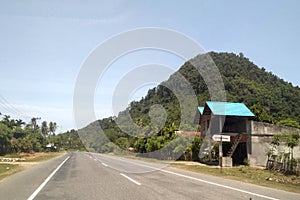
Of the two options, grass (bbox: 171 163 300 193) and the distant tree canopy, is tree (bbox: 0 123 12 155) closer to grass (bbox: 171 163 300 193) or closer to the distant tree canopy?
the distant tree canopy

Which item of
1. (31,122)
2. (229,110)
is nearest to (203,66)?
(229,110)

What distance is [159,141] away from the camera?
41781mm

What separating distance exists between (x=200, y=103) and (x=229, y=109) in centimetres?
2313

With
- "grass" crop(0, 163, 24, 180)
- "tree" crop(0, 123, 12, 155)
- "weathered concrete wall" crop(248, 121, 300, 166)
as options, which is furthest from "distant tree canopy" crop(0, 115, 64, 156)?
"weathered concrete wall" crop(248, 121, 300, 166)

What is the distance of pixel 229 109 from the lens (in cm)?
2825

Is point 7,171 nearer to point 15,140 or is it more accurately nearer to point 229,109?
point 229,109

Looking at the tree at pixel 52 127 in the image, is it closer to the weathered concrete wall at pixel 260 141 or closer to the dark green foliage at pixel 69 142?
the dark green foliage at pixel 69 142

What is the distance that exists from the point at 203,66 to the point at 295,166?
16.1m

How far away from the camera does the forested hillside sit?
40031mm

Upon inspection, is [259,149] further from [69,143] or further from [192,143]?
[69,143]

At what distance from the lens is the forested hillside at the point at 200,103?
131ft

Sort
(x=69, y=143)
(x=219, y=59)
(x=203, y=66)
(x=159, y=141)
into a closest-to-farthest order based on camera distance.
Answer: (x=203, y=66) → (x=159, y=141) → (x=219, y=59) → (x=69, y=143)

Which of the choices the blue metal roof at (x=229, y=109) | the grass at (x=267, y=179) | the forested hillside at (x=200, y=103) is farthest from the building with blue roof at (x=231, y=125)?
the forested hillside at (x=200, y=103)

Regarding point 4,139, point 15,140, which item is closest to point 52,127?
point 15,140
